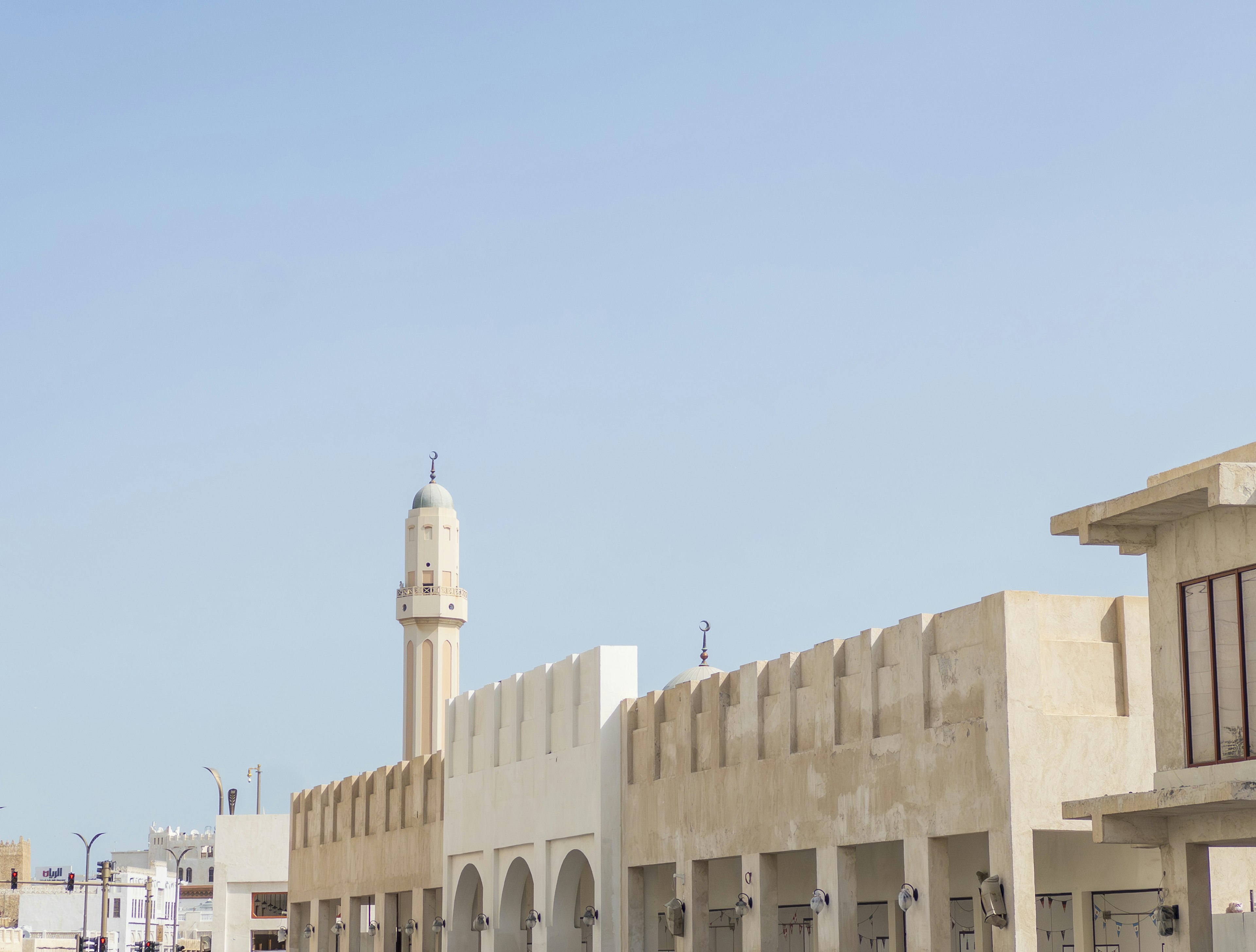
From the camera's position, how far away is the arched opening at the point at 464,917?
37844 millimetres

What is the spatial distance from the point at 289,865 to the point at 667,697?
2677 centimetres

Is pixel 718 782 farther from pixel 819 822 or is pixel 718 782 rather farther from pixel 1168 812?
pixel 1168 812

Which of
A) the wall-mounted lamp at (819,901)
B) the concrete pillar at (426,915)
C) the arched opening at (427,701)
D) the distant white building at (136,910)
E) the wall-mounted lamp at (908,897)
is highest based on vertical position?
the arched opening at (427,701)

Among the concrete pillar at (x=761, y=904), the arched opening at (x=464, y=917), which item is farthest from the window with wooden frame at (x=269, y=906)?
the concrete pillar at (x=761, y=904)

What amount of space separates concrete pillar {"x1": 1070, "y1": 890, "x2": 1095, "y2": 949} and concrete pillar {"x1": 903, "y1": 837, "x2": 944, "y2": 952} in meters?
1.88

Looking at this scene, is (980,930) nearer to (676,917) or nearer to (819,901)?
(819,901)

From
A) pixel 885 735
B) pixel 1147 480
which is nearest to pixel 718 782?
pixel 885 735

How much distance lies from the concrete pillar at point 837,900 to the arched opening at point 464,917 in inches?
607

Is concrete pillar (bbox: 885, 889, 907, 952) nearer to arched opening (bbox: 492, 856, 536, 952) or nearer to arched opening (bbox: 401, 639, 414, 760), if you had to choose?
arched opening (bbox: 492, 856, 536, 952)

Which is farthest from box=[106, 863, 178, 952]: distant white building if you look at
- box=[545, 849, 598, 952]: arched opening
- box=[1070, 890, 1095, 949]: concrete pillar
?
box=[1070, 890, 1095, 949]: concrete pillar

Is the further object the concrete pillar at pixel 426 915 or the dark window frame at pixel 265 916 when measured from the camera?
the dark window frame at pixel 265 916

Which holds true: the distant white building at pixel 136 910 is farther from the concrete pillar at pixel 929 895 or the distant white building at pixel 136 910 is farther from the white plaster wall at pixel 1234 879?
the white plaster wall at pixel 1234 879

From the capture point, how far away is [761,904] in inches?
1000

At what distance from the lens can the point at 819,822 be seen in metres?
24.0
